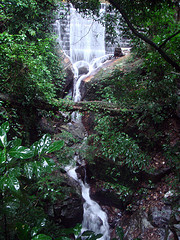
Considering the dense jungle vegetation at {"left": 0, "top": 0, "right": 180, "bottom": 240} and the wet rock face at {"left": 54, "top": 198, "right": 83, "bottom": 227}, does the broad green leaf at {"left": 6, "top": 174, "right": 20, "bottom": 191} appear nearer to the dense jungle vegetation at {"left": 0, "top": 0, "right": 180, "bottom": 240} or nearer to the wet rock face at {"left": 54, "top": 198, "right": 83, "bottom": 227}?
the dense jungle vegetation at {"left": 0, "top": 0, "right": 180, "bottom": 240}

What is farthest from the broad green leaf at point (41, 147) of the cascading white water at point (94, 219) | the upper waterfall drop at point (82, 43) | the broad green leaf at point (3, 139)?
the upper waterfall drop at point (82, 43)

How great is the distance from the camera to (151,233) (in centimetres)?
341

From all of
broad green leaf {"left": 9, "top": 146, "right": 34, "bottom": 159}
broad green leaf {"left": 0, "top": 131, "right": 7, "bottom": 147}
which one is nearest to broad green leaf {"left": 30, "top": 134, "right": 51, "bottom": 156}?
broad green leaf {"left": 9, "top": 146, "right": 34, "bottom": 159}

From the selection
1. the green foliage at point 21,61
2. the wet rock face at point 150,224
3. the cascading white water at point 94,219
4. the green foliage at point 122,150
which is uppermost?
the green foliage at point 21,61

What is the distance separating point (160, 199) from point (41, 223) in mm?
3675

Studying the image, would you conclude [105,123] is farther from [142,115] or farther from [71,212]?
[71,212]

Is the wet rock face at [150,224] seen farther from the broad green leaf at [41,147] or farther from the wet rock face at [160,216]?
the broad green leaf at [41,147]

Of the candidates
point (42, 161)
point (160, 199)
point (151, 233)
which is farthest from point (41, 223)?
point (160, 199)

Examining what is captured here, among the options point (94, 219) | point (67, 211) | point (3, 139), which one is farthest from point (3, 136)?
point (94, 219)

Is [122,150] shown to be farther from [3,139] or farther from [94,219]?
[3,139]

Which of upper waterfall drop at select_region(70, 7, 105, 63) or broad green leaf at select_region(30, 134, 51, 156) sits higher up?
upper waterfall drop at select_region(70, 7, 105, 63)

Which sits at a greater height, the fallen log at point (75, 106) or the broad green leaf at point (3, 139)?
the broad green leaf at point (3, 139)

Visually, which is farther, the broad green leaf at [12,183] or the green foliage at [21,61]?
the green foliage at [21,61]

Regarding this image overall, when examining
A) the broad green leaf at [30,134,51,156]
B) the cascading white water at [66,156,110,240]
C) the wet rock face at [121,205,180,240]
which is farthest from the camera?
the cascading white water at [66,156,110,240]
